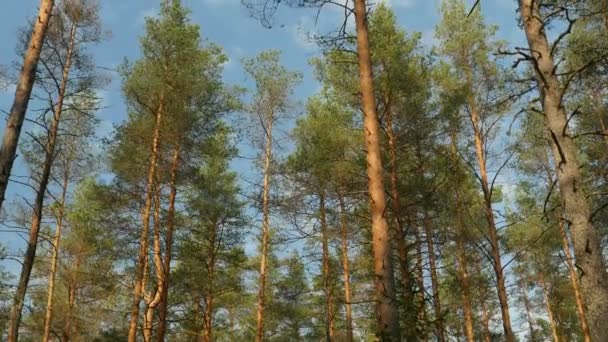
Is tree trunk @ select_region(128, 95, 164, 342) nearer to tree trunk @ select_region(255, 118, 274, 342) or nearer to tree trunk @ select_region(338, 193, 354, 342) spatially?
tree trunk @ select_region(255, 118, 274, 342)

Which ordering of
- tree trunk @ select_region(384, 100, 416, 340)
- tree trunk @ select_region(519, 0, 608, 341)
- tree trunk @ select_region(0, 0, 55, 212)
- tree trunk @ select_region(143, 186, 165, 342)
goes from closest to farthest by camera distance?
tree trunk @ select_region(519, 0, 608, 341) → tree trunk @ select_region(0, 0, 55, 212) → tree trunk @ select_region(384, 100, 416, 340) → tree trunk @ select_region(143, 186, 165, 342)

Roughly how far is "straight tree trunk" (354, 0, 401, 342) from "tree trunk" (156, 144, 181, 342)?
5351mm

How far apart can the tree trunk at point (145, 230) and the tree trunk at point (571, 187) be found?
8599 mm

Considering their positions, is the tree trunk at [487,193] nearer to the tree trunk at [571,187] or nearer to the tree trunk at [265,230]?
the tree trunk at [571,187]

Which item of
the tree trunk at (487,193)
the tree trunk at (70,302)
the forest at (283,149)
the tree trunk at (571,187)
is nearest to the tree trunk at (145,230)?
the forest at (283,149)

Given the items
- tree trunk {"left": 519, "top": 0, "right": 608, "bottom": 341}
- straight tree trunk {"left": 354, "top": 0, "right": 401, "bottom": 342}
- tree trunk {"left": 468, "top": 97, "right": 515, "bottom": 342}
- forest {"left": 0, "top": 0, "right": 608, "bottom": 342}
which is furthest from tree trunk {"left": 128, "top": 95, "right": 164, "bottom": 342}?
tree trunk {"left": 519, "top": 0, "right": 608, "bottom": 341}

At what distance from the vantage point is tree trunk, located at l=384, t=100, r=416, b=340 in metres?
6.49

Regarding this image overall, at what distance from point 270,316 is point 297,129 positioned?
499 inches

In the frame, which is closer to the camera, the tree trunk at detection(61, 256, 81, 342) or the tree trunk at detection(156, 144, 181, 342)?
the tree trunk at detection(156, 144, 181, 342)

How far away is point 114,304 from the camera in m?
13.6

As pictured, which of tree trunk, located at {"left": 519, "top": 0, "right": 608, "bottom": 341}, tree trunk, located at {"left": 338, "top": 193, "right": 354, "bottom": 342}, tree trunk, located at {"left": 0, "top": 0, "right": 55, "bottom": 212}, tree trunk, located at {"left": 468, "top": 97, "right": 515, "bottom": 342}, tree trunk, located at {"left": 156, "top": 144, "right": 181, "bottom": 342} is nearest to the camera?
tree trunk, located at {"left": 519, "top": 0, "right": 608, "bottom": 341}

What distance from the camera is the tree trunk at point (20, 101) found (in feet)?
20.0

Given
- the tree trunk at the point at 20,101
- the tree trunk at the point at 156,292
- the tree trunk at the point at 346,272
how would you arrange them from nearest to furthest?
the tree trunk at the point at 20,101
the tree trunk at the point at 156,292
the tree trunk at the point at 346,272

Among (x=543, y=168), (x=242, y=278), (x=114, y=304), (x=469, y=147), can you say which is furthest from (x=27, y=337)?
(x=543, y=168)
